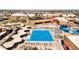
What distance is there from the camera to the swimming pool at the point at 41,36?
7.82ft

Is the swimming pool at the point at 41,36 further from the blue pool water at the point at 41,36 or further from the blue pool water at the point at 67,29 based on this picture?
the blue pool water at the point at 67,29

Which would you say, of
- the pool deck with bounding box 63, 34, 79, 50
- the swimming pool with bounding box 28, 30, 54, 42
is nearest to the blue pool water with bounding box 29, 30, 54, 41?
the swimming pool with bounding box 28, 30, 54, 42

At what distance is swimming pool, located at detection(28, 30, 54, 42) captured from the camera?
2.38 metres

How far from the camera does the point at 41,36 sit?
2.46m

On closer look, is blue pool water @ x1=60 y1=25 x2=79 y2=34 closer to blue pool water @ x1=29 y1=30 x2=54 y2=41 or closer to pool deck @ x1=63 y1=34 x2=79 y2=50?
pool deck @ x1=63 y1=34 x2=79 y2=50

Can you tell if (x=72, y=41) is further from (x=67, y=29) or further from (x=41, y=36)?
(x=41, y=36)

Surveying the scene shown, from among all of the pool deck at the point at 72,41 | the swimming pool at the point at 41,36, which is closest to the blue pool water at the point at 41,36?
the swimming pool at the point at 41,36

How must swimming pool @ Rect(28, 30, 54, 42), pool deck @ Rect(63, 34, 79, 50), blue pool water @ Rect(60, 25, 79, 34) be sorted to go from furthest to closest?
1. blue pool water @ Rect(60, 25, 79, 34)
2. swimming pool @ Rect(28, 30, 54, 42)
3. pool deck @ Rect(63, 34, 79, 50)

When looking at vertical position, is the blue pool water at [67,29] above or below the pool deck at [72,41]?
above

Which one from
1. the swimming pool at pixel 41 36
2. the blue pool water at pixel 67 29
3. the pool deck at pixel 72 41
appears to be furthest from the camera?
the blue pool water at pixel 67 29
